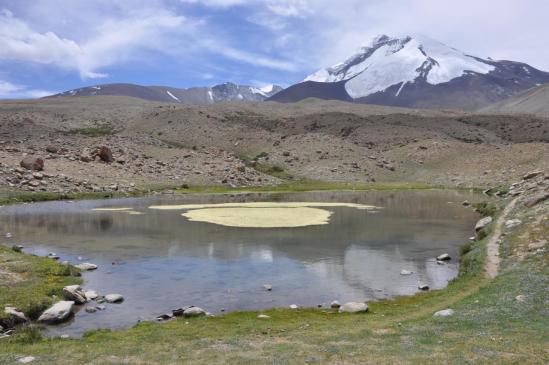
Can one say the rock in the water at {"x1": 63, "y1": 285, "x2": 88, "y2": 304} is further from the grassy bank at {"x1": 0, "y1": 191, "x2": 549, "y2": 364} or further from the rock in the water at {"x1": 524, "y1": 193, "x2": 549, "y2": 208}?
the rock in the water at {"x1": 524, "y1": 193, "x2": 549, "y2": 208}

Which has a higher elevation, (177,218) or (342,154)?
(342,154)

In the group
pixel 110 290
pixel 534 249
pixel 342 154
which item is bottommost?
pixel 110 290

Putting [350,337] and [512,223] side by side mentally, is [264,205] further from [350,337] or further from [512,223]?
[350,337]

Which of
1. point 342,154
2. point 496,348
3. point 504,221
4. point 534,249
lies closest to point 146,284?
point 496,348

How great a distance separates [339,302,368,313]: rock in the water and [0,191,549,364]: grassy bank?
591 mm

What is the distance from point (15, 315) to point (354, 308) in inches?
691

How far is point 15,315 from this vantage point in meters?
25.6

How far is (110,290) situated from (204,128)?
166 meters

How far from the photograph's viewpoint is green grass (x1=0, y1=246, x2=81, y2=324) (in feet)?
90.0

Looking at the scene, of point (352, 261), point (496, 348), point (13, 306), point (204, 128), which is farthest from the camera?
point (204, 128)

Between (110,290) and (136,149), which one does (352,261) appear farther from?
(136,149)

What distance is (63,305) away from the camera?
2717 centimetres

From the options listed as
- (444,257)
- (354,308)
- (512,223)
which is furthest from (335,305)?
(512,223)

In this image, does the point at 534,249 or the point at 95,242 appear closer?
the point at 534,249
